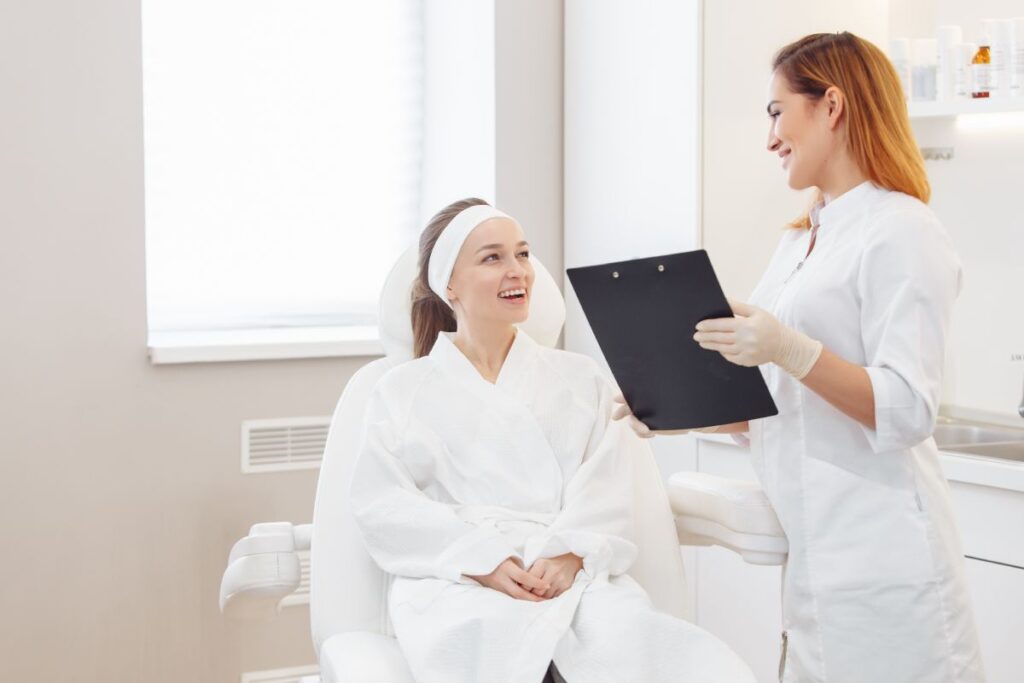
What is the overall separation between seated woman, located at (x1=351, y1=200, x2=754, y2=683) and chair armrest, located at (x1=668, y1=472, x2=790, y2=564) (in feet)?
0.37

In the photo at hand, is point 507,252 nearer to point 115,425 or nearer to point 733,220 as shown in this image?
point 733,220

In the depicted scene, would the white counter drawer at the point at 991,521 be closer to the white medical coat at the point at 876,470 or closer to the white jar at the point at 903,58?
the white medical coat at the point at 876,470

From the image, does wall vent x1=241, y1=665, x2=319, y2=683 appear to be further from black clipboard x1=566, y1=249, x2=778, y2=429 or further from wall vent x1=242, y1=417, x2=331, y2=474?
black clipboard x1=566, y1=249, x2=778, y2=429

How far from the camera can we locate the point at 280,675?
276 cm

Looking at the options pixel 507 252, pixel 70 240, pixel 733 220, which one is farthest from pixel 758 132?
pixel 70 240

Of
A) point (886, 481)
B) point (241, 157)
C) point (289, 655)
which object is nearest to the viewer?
point (886, 481)

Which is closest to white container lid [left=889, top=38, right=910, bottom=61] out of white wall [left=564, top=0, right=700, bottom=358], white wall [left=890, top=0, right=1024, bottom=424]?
white wall [left=890, top=0, right=1024, bottom=424]

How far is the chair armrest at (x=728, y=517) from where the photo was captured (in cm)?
169

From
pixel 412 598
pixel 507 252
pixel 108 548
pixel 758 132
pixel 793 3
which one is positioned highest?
pixel 793 3

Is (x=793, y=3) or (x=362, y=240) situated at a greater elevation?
(x=793, y=3)

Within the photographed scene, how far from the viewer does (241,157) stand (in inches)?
119

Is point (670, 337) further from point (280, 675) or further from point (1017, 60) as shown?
point (280, 675)

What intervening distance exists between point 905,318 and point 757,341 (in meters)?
0.21

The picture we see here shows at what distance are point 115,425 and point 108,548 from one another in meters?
0.29
